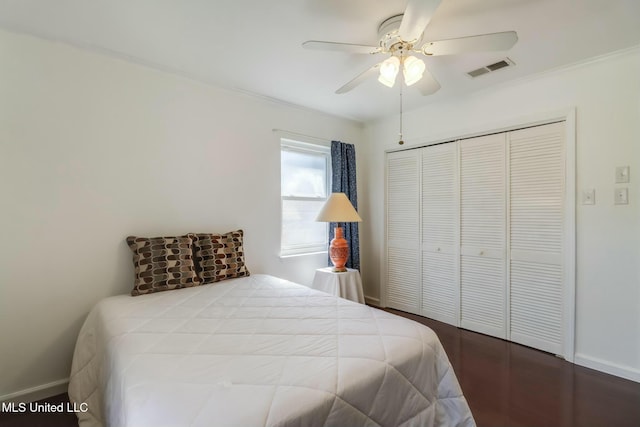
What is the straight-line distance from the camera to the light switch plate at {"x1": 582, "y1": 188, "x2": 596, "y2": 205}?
2.33m

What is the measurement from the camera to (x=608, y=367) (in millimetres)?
2252

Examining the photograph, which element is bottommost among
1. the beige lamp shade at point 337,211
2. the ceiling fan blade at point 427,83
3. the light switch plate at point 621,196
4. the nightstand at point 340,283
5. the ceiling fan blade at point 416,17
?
the nightstand at point 340,283

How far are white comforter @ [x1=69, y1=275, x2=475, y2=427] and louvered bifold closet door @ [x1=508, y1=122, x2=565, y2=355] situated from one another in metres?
1.64

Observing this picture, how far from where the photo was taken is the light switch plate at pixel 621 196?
2.19 meters

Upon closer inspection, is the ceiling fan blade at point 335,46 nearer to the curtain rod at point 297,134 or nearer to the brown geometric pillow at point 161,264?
the curtain rod at point 297,134

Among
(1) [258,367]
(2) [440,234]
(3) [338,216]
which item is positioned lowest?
(1) [258,367]

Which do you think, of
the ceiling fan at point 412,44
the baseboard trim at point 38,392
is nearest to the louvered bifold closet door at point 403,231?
the ceiling fan at point 412,44

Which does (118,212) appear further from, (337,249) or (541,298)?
(541,298)

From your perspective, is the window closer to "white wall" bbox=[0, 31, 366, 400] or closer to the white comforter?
"white wall" bbox=[0, 31, 366, 400]

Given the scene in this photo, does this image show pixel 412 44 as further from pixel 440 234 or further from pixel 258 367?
pixel 440 234

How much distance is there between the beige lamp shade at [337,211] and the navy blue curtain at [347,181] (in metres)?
0.53

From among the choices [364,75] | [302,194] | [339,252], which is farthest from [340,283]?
[364,75]

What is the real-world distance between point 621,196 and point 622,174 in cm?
16

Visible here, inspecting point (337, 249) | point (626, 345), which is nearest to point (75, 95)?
point (337, 249)
